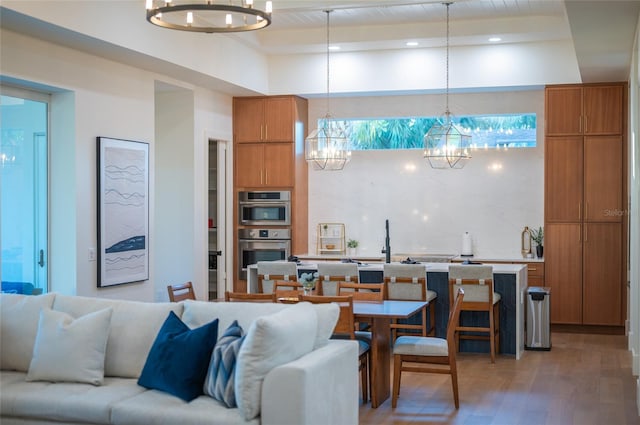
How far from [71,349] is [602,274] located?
6.81 metres

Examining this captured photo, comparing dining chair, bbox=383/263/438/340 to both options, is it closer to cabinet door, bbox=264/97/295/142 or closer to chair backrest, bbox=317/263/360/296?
chair backrest, bbox=317/263/360/296

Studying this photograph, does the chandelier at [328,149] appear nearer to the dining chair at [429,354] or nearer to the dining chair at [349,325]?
the dining chair at [349,325]

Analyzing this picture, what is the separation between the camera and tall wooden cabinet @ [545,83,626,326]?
943 cm

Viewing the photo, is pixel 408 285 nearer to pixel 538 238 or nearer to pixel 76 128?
pixel 538 238

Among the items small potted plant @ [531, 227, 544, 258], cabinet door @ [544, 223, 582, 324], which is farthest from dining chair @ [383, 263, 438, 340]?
small potted plant @ [531, 227, 544, 258]

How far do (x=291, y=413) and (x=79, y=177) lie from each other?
13.3ft

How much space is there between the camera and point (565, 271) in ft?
31.4

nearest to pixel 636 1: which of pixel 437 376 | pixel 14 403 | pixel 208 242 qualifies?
pixel 437 376

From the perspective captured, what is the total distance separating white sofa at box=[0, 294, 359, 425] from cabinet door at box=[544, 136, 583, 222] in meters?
5.62

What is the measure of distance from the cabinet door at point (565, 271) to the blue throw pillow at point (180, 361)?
613cm

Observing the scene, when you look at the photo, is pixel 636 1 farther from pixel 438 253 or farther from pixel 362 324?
pixel 438 253

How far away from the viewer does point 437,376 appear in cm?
710

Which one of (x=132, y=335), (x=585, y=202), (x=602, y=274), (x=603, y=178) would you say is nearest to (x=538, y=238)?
(x=585, y=202)

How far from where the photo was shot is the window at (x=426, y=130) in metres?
10.3
